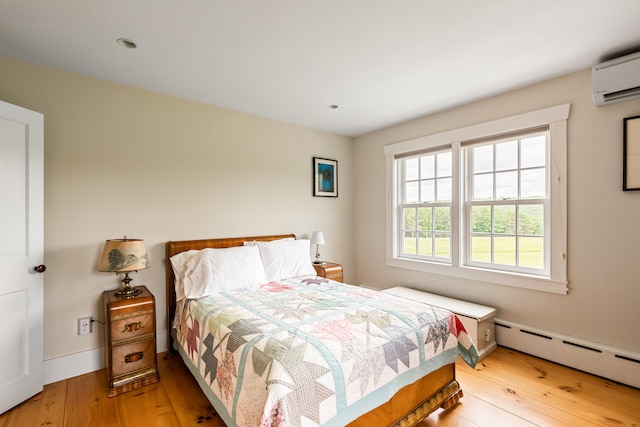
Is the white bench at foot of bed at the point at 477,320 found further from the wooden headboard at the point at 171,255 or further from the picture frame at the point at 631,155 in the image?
the wooden headboard at the point at 171,255

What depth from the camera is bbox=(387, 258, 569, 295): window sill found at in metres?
2.57

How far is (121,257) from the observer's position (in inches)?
88.0

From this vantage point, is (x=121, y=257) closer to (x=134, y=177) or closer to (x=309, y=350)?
(x=134, y=177)

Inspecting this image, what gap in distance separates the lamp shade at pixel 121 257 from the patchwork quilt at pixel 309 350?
51 cm

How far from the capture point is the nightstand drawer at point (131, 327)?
2139 millimetres

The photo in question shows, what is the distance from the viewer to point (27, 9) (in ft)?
5.38

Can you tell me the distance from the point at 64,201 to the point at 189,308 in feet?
4.28

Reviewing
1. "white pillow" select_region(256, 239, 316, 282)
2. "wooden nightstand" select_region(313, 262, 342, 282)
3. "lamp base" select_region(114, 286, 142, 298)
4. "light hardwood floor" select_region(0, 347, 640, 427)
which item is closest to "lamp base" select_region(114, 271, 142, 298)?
"lamp base" select_region(114, 286, 142, 298)

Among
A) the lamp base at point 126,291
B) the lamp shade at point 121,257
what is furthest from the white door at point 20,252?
the lamp base at point 126,291

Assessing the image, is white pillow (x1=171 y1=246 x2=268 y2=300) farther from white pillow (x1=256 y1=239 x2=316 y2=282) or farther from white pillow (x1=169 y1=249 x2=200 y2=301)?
white pillow (x1=256 y1=239 x2=316 y2=282)

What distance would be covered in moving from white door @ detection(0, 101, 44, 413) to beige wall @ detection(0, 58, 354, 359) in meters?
0.20

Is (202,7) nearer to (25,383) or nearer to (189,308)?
(189,308)

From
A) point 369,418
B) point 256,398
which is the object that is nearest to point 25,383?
point 256,398

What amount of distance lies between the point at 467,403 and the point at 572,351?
1.16 m
